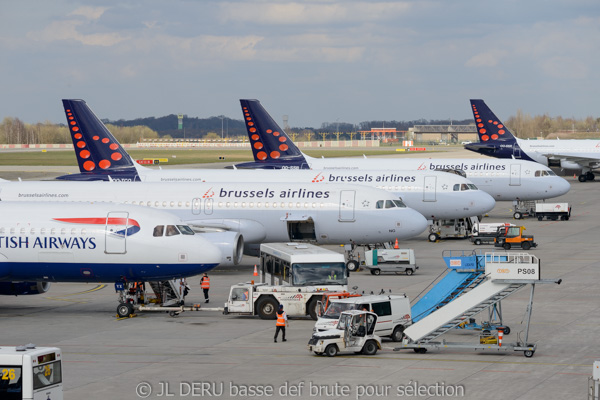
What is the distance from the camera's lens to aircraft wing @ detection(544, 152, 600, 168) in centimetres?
11338

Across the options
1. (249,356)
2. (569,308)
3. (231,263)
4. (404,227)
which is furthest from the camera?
(404,227)

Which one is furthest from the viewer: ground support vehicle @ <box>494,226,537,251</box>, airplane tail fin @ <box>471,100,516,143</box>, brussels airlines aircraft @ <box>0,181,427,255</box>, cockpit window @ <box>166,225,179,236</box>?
airplane tail fin @ <box>471,100,516,143</box>

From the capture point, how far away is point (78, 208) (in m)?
38.9

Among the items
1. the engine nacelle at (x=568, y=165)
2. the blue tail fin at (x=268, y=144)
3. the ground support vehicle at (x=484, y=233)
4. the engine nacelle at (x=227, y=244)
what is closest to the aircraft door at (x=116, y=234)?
the engine nacelle at (x=227, y=244)

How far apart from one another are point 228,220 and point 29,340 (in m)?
19.0

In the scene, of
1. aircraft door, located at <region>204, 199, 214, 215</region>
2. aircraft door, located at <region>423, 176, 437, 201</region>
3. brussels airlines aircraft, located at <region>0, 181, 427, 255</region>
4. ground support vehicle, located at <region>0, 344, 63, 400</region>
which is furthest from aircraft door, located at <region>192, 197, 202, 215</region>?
ground support vehicle, located at <region>0, 344, 63, 400</region>

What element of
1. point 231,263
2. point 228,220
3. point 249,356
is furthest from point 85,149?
point 249,356

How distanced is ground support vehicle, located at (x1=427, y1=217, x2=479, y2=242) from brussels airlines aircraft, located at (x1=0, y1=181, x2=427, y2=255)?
46.7 feet

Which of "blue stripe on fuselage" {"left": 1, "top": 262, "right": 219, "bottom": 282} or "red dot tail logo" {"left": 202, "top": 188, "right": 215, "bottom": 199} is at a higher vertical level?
"red dot tail logo" {"left": 202, "top": 188, "right": 215, "bottom": 199}

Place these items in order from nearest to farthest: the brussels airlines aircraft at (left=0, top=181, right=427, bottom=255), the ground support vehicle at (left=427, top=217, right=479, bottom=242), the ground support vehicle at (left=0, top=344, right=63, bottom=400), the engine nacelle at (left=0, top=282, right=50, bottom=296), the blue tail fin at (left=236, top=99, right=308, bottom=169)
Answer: the ground support vehicle at (left=0, top=344, right=63, bottom=400), the engine nacelle at (left=0, top=282, right=50, bottom=296), the brussels airlines aircraft at (left=0, top=181, right=427, bottom=255), the ground support vehicle at (left=427, top=217, right=479, bottom=242), the blue tail fin at (left=236, top=99, right=308, bottom=169)

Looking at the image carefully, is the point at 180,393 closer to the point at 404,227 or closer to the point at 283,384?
the point at 283,384

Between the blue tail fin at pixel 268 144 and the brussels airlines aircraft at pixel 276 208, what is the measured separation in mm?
25306

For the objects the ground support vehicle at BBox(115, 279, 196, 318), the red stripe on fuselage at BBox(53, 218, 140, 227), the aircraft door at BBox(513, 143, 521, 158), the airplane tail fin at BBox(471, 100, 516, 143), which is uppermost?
the airplane tail fin at BBox(471, 100, 516, 143)

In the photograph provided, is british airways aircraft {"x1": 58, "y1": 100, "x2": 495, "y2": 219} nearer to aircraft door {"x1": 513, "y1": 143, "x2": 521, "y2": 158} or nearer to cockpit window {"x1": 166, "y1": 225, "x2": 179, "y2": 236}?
cockpit window {"x1": 166, "y1": 225, "x2": 179, "y2": 236}
